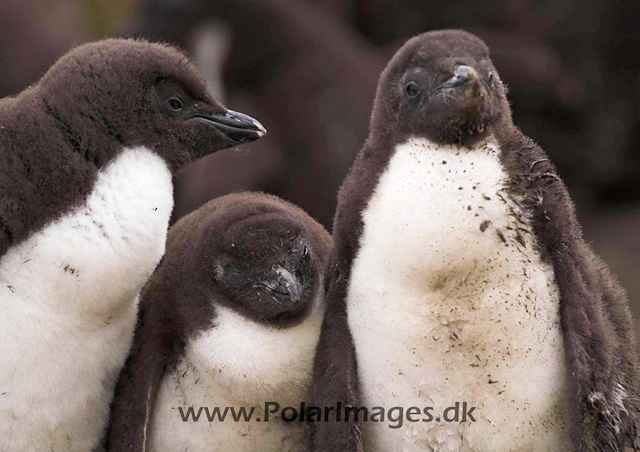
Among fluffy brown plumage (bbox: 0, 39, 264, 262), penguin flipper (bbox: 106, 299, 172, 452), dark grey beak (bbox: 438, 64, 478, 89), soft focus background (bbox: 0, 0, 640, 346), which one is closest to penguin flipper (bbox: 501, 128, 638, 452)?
dark grey beak (bbox: 438, 64, 478, 89)

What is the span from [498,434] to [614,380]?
448 mm

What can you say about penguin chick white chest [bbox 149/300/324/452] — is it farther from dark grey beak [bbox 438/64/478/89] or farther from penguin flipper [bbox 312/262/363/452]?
dark grey beak [bbox 438/64/478/89]

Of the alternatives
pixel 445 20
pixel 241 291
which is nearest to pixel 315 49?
pixel 445 20

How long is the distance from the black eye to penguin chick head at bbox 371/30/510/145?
0.78 meters

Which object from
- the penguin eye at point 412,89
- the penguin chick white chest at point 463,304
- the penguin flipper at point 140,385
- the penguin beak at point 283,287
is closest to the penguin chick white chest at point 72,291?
the penguin flipper at point 140,385

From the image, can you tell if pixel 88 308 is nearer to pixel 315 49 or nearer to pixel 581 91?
pixel 315 49

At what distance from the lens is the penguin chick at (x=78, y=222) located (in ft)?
12.4

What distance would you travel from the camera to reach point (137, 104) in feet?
13.1

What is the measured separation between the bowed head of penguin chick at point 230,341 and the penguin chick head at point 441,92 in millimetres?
669

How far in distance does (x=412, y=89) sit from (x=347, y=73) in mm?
6104

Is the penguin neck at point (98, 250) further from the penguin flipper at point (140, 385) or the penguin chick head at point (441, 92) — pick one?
the penguin chick head at point (441, 92)

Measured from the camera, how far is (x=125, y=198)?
12.7 feet

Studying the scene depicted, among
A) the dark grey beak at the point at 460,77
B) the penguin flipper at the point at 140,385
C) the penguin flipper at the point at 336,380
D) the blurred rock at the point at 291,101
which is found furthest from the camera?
the blurred rock at the point at 291,101

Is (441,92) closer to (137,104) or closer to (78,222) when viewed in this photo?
(137,104)
